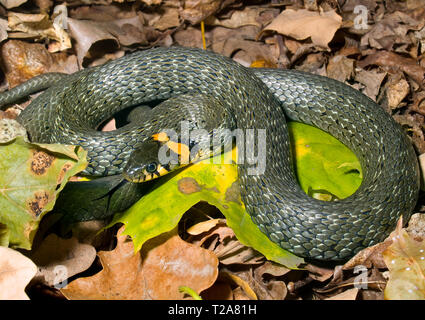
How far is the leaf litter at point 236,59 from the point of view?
395cm

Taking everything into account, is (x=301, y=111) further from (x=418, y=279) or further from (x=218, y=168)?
(x=418, y=279)

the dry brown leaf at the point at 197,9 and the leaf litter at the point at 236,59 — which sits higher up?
the dry brown leaf at the point at 197,9

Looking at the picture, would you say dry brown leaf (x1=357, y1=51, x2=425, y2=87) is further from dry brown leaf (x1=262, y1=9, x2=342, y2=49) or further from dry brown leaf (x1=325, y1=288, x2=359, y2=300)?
dry brown leaf (x1=325, y1=288, x2=359, y2=300)

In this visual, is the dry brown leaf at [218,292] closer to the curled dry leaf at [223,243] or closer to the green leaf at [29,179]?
the curled dry leaf at [223,243]

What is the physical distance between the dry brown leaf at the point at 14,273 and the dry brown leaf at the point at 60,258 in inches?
20.6

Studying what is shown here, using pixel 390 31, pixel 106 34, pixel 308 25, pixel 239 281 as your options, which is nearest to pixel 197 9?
pixel 106 34

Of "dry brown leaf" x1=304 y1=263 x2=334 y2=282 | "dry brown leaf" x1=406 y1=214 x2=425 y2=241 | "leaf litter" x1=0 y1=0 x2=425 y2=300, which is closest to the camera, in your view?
"leaf litter" x1=0 y1=0 x2=425 y2=300

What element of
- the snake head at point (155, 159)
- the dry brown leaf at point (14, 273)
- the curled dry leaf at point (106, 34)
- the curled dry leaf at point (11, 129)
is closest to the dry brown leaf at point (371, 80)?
the snake head at point (155, 159)

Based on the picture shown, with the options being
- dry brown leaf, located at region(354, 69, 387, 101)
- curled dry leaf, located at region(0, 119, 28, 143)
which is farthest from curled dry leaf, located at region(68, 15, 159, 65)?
dry brown leaf, located at region(354, 69, 387, 101)

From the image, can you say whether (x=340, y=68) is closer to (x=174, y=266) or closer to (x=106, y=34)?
(x=106, y=34)

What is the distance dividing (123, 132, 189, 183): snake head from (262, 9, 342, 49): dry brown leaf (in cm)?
275

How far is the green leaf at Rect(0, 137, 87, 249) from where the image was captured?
3.82 metres
